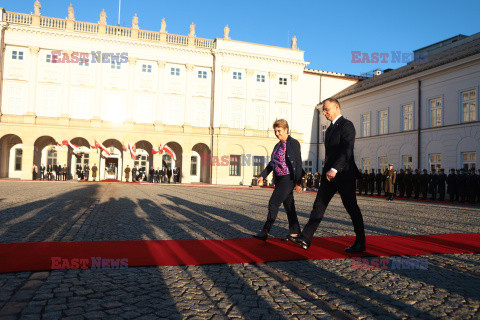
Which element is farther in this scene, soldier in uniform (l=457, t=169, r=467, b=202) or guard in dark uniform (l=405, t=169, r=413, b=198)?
guard in dark uniform (l=405, t=169, r=413, b=198)

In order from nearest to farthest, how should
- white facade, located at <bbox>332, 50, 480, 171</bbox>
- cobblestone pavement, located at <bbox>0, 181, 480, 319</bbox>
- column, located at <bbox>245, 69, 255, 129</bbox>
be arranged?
1. cobblestone pavement, located at <bbox>0, 181, 480, 319</bbox>
2. white facade, located at <bbox>332, 50, 480, 171</bbox>
3. column, located at <bbox>245, 69, 255, 129</bbox>

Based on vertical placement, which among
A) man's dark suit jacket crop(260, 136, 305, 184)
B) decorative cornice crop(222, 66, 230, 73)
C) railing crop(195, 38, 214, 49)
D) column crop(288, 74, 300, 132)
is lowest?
man's dark suit jacket crop(260, 136, 305, 184)

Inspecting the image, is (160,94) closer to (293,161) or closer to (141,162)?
(141,162)

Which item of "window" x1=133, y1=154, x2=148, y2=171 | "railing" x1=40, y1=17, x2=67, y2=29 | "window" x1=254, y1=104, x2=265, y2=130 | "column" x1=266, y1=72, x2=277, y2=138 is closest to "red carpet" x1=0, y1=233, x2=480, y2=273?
"window" x1=254, y1=104, x2=265, y2=130

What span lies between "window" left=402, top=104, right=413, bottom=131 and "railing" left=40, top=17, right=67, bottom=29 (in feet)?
105

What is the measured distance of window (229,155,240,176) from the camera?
3994 cm

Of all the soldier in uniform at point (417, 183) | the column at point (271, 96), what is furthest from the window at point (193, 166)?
the soldier in uniform at point (417, 183)

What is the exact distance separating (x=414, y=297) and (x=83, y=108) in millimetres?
38187

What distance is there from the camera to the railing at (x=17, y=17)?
34994 millimetres

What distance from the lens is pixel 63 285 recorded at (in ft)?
11.2

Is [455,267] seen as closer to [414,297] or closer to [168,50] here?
[414,297]
